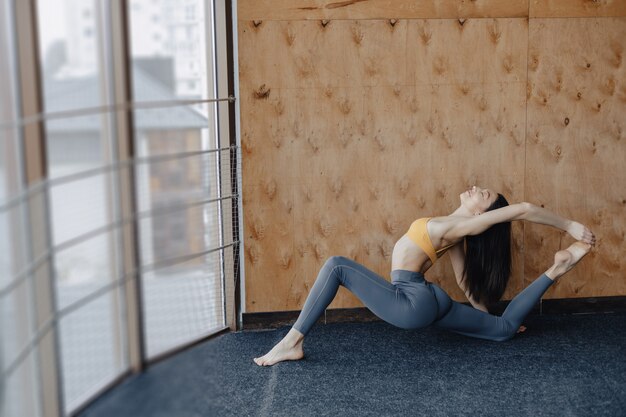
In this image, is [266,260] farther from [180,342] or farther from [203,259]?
[180,342]

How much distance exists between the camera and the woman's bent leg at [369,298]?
3.14m

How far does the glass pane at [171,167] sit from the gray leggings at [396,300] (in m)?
0.50

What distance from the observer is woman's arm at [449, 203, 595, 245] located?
319cm

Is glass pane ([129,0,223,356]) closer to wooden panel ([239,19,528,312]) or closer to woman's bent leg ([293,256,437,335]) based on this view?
wooden panel ([239,19,528,312])

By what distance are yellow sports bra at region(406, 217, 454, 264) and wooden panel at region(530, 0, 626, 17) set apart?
1187 mm

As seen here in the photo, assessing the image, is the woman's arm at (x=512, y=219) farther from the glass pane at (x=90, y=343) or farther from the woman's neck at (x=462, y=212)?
the glass pane at (x=90, y=343)

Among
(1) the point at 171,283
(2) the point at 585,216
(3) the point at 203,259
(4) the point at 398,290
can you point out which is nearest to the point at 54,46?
(1) the point at 171,283

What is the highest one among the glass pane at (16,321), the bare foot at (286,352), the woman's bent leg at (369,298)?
the glass pane at (16,321)

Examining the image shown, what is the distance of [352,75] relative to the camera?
3.52 m

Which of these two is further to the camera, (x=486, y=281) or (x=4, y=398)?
(x=486, y=281)

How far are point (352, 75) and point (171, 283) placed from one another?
6.31 ft

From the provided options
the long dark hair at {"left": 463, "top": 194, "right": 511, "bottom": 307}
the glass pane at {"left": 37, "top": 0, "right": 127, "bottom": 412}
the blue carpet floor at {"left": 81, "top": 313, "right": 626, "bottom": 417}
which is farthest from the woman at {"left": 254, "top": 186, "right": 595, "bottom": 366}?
the glass pane at {"left": 37, "top": 0, "right": 127, "bottom": 412}

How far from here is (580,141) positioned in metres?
3.66

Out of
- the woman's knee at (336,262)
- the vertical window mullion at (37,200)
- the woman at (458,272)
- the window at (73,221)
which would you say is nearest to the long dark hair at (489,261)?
the woman at (458,272)
